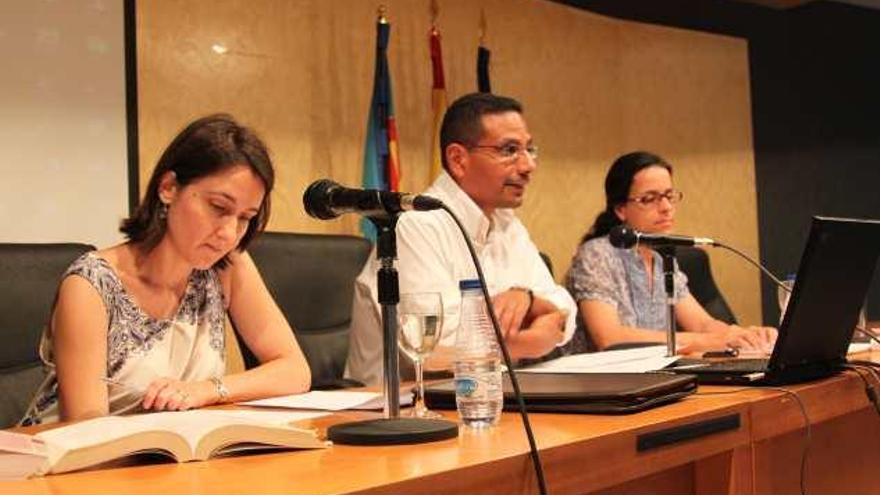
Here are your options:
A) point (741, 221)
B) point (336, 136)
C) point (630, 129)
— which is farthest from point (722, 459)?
point (741, 221)

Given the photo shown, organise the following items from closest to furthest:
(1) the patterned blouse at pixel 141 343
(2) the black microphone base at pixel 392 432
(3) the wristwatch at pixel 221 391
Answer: (2) the black microphone base at pixel 392 432 < (3) the wristwatch at pixel 221 391 < (1) the patterned blouse at pixel 141 343

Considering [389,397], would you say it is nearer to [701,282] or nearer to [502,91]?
[701,282]

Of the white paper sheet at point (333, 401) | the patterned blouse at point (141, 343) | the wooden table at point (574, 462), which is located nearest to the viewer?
the wooden table at point (574, 462)

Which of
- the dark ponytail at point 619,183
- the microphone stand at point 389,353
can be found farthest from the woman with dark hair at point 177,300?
the dark ponytail at point 619,183

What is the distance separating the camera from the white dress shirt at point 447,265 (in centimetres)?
248

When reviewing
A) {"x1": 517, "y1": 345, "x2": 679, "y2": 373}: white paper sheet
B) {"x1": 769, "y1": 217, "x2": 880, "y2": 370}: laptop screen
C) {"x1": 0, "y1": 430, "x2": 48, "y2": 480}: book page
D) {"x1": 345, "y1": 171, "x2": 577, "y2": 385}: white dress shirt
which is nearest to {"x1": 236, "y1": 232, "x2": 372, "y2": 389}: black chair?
{"x1": 345, "y1": 171, "x2": 577, "y2": 385}: white dress shirt

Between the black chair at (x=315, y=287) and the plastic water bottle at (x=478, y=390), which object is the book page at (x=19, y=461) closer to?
Result: the plastic water bottle at (x=478, y=390)

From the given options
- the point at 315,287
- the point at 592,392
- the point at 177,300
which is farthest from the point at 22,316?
the point at 592,392

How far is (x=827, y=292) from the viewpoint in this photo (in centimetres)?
169

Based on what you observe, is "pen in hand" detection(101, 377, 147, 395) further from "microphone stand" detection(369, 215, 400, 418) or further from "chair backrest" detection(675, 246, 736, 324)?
"chair backrest" detection(675, 246, 736, 324)

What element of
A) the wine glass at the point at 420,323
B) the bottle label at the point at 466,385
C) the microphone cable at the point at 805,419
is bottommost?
the microphone cable at the point at 805,419

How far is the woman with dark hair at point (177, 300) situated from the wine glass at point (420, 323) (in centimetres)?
52

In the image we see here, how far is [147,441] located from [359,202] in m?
0.37

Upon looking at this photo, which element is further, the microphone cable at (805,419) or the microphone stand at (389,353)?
the microphone cable at (805,419)
